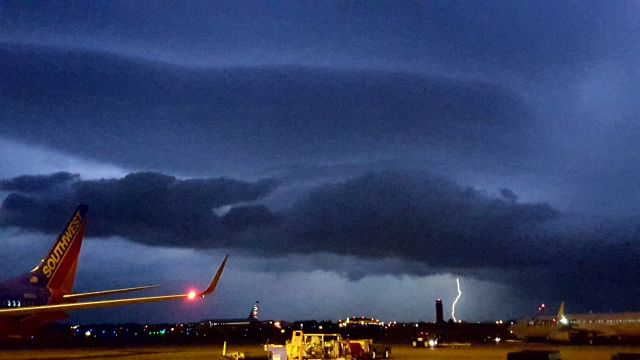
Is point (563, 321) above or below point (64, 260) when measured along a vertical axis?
below

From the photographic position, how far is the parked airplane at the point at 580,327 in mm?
83250

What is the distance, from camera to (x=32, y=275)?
4909 cm

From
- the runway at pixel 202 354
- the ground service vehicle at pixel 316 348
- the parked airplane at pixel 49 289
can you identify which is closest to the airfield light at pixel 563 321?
the runway at pixel 202 354

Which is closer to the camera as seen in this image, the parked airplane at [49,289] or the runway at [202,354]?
the parked airplane at [49,289]

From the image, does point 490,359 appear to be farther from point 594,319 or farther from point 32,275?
point 594,319

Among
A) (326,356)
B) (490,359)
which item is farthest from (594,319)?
(326,356)

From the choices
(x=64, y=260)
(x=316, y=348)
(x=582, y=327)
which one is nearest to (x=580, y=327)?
(x=582, y=327)

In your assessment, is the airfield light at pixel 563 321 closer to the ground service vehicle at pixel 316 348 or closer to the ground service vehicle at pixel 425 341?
the ground service vehicle at pixel 425 341

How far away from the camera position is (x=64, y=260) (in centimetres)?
5184

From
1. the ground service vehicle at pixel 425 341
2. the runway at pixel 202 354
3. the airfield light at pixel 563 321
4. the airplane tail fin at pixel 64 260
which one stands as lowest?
the runway at pixel 202 354

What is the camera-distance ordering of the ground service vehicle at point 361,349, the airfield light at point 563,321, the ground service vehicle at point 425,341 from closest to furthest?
the ground service vehicle at point 361,349, the ground service vehicle at point 425,341, the airfield light at point 563,321

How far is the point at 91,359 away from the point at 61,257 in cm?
976

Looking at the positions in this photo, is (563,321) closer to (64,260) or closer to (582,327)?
(582,327)

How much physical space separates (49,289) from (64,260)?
9.28 feet
